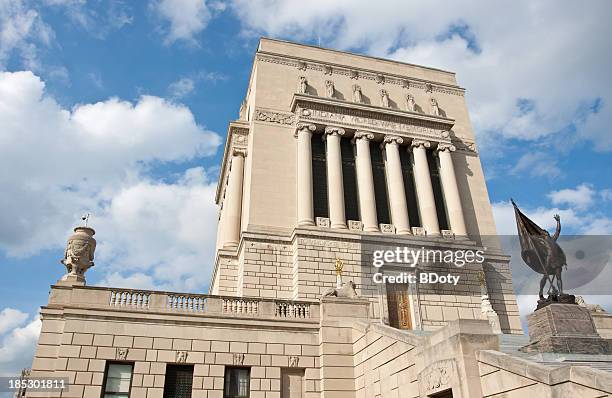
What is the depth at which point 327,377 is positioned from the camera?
2017 cm

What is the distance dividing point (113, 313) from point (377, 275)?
17.4 meters

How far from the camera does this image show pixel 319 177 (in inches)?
1423

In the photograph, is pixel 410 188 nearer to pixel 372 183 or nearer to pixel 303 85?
pixel 372 183

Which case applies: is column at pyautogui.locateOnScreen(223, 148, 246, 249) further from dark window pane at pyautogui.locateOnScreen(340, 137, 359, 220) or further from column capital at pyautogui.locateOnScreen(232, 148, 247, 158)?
dark window pane at pyautogui.locateOnScreen(340, 137, 359, 220)

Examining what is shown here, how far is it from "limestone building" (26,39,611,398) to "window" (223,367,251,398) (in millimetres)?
56

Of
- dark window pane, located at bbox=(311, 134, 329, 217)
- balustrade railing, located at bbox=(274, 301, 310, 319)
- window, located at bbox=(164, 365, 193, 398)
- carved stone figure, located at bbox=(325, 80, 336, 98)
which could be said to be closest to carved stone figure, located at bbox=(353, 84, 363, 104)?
carved stone figure, located at bbox=(325, 80, 336, 98)

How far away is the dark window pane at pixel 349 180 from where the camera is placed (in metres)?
35.2

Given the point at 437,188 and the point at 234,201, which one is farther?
the point at 234,201

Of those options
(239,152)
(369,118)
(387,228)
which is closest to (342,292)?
(387,228)

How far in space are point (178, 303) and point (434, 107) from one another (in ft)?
99.8

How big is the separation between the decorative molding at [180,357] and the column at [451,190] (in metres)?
23.0

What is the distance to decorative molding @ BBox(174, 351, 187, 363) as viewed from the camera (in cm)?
1958

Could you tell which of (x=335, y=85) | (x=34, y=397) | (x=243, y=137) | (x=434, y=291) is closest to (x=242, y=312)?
(x=34, y=397)

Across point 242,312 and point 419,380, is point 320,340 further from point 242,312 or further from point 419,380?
point 419,380
